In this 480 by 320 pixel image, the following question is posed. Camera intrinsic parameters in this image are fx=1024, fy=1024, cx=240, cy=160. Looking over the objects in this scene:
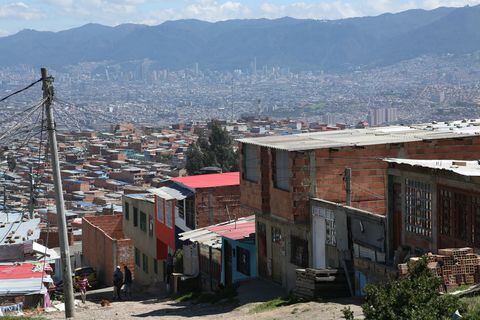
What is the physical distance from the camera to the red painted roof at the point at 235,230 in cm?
2244

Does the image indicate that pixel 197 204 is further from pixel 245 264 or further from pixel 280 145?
pixel 280 145

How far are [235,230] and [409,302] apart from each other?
44.9ft

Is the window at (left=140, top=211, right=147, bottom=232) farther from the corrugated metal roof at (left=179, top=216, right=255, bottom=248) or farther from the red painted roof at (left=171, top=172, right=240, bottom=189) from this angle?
the corrugated metal roof at (left=179, top=216, right=255, bottom=248)

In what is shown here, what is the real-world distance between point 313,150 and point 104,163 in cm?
10308


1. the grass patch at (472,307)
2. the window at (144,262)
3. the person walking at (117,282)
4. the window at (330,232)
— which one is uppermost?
the grass patch at (472,307)

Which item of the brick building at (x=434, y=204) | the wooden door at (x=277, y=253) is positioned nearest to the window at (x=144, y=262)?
the wooden door at (x=277, y=253)

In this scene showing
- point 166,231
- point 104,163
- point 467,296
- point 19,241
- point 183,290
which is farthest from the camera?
point 104,163

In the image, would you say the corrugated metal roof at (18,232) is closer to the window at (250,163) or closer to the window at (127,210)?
the window at (127,210)

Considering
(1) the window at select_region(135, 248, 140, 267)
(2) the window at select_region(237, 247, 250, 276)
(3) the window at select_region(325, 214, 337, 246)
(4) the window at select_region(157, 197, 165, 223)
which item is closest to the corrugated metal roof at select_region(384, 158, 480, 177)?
(3) the window at select_region(325, 214, 337, 246)

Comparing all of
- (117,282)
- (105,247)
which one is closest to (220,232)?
(117,282)

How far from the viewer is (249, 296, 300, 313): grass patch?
55.8 ft

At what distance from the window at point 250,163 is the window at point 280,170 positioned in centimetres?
98

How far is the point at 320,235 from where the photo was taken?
18641mm

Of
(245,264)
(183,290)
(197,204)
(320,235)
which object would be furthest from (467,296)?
(197,204)
